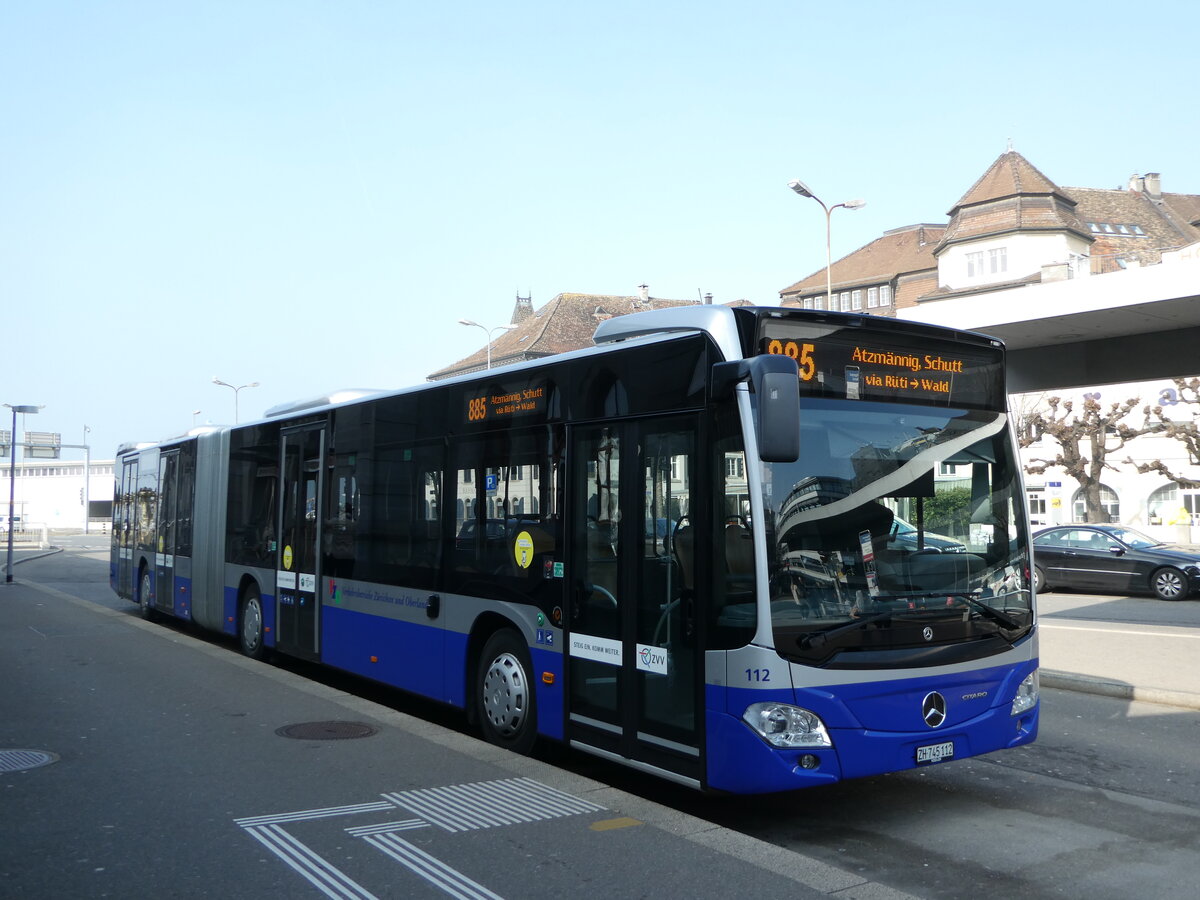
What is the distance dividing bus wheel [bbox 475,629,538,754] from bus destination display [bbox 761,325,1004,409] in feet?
9.61

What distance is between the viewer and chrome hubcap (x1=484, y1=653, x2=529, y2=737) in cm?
794

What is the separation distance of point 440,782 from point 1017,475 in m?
4.01

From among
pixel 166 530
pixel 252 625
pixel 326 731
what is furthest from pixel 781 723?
pixel 166 530

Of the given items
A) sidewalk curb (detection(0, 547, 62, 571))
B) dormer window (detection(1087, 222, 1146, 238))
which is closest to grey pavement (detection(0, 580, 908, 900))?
sidewalk curb (detection(0, 547, 62, 571))

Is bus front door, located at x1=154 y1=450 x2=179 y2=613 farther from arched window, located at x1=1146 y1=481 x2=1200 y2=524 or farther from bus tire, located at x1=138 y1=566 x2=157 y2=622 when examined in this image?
arched window, located at x1=1146 y1=481 x2=1200 y2=524

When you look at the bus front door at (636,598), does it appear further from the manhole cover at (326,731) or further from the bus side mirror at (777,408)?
the manhole cover at (326,731)

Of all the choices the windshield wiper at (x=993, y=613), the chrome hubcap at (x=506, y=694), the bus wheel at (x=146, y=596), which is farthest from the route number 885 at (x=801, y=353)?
the bus wheel at (x=146, y=596)

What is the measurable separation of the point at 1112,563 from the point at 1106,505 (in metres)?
35.9

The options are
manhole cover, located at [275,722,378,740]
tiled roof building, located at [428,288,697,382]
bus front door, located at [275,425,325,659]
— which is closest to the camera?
manhole cover, located at [275,722,378,740]

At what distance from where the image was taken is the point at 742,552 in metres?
6.02

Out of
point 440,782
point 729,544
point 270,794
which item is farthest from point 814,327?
point 270,794

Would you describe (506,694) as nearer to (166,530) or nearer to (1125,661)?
(1125,661)

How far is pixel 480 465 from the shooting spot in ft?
28.1

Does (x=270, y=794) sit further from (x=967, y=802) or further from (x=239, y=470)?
(x=239, y=470)
